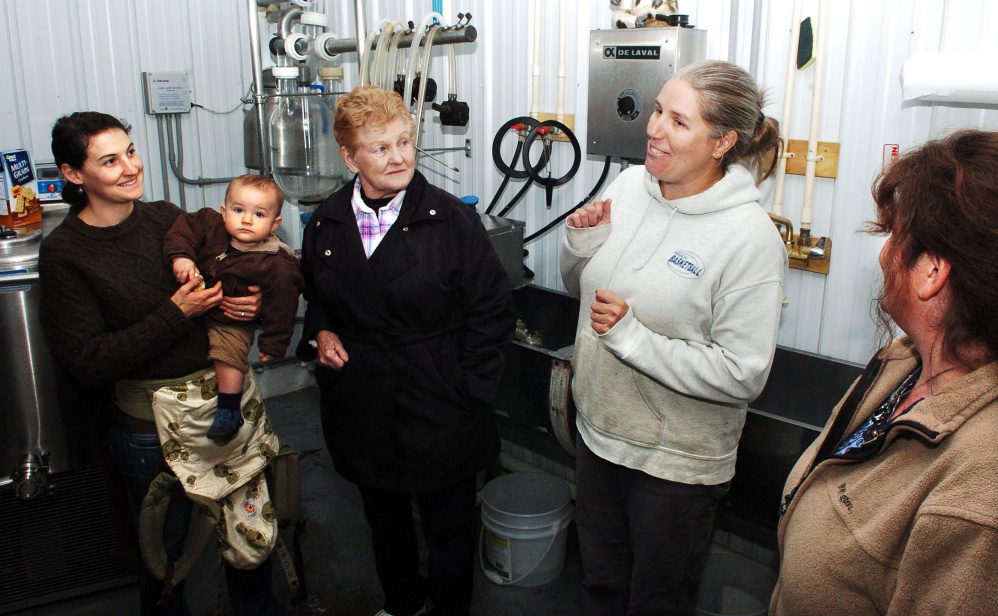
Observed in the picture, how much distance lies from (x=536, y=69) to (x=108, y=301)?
5.91ft

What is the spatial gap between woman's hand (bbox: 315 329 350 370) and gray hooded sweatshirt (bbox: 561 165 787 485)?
0.64 metres

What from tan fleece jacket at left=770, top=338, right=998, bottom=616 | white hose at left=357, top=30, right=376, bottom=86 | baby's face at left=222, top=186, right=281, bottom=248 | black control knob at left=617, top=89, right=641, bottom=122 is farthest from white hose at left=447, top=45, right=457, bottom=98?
tan fleece jacket at left=770, top=338, right=998, bottom=616

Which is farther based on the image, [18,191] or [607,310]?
[18,191]

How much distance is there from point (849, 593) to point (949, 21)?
1.61 metres

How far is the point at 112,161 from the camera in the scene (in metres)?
1.76

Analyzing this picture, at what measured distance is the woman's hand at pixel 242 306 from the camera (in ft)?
6.15

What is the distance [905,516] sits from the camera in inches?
35.5

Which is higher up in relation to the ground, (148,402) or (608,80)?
(608,80)

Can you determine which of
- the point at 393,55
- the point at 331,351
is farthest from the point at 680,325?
the point at 393,55

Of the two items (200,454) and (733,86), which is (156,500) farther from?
(733,86)

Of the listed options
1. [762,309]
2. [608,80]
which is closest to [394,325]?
[762,309]

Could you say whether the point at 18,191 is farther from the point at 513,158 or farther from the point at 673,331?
the point at 673,331

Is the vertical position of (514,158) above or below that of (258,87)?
below

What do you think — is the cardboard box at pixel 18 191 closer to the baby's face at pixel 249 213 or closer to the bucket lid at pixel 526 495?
the baby's face at pixel 249 213
